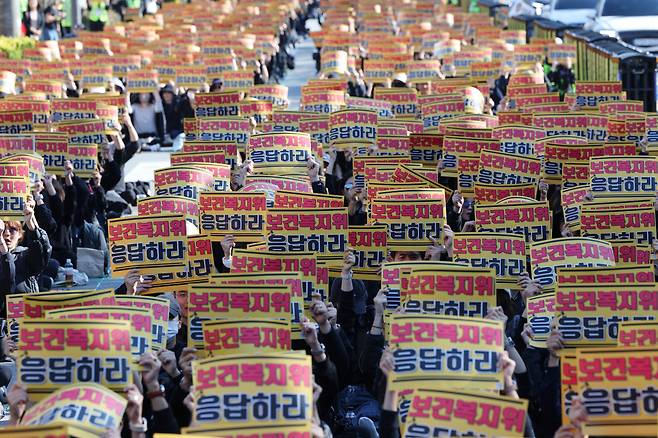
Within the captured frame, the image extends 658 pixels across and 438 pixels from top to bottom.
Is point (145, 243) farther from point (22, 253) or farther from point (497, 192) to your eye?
point (497, 192)

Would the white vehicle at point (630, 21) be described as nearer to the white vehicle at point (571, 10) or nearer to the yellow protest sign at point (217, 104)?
the white vehicle at point (571, 10)

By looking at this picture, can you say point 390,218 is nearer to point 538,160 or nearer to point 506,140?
point 538,160

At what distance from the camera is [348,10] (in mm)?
44219

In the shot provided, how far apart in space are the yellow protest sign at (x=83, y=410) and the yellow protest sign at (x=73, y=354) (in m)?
0.58

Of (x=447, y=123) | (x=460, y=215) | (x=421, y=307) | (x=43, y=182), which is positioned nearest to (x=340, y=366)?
(x=421, y=307)

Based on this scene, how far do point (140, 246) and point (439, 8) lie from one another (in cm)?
3253

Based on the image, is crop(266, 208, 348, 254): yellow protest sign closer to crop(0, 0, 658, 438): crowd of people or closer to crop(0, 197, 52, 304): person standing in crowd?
crop(0, 0, 658, 438): crowd of people

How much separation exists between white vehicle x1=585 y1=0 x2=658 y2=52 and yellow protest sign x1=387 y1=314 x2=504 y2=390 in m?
22.5

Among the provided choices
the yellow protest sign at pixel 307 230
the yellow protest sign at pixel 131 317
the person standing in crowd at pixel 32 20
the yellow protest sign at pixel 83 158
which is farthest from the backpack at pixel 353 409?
the person standing in crowd at pixel 32 20

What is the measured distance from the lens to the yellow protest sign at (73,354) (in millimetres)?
9133

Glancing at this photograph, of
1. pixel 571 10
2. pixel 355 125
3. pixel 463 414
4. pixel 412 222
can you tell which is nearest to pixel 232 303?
pixel 463 414

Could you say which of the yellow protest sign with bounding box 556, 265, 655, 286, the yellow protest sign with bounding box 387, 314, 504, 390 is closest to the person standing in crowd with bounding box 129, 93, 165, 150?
the yellow protest sign with bounding box 556, 265, 655, 286

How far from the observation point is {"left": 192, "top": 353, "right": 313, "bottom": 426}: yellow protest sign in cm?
838

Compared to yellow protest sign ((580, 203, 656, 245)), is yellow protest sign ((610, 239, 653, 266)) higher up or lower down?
lower down
